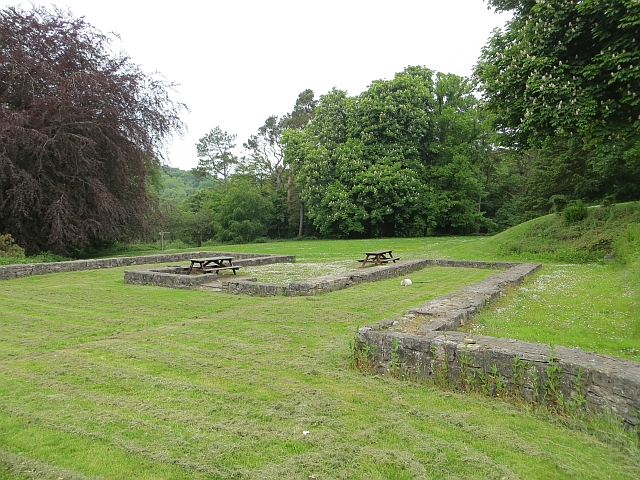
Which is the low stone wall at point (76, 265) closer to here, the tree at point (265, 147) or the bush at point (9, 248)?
the bush at point (9, 248)

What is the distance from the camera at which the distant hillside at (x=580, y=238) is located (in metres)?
12.5

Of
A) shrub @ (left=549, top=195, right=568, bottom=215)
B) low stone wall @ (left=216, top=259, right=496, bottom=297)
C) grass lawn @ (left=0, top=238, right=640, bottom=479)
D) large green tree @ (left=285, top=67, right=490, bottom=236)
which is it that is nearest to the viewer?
grass lawn @ (left=0, top=238, right=640, bottom=479)

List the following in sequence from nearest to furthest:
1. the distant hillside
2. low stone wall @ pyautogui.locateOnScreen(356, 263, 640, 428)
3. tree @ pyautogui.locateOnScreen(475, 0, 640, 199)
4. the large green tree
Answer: low stone wall @ pyautogui.locateOnScreen(356, 263, 640, 428) → tree @ pyautogui.locateOnScreen(475, 0, 640, 199) → the distant hillside → the large green tree

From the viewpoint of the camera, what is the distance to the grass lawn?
247cm

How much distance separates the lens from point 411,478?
2367 mm

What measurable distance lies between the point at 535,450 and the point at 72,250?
62.3 ft

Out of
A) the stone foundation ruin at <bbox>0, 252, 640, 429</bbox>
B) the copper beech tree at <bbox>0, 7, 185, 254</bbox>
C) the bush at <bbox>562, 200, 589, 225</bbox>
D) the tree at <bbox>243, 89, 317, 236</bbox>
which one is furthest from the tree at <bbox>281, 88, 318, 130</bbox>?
the stone foundation ruin at <bbox>0, 252, 640, 429</bbox>

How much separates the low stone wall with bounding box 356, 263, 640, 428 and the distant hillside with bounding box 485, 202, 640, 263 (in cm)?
983

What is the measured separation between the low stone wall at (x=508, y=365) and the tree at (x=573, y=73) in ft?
25.2

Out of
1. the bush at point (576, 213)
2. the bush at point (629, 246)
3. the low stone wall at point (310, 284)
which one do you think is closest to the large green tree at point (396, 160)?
the bush at point (576, 213)

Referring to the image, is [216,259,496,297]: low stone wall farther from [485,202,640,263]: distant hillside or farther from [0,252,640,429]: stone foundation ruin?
[485,202,640,263]: distant hillside

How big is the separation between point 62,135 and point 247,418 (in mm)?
15632

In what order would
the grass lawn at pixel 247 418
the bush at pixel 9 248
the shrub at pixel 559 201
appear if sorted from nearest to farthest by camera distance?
the grass lawn at pixel 247 418 → the bush at pixel 9 248 → the shrub at pixel 559 201

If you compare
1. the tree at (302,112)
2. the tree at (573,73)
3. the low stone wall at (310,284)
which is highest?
the tree at (302,112)
